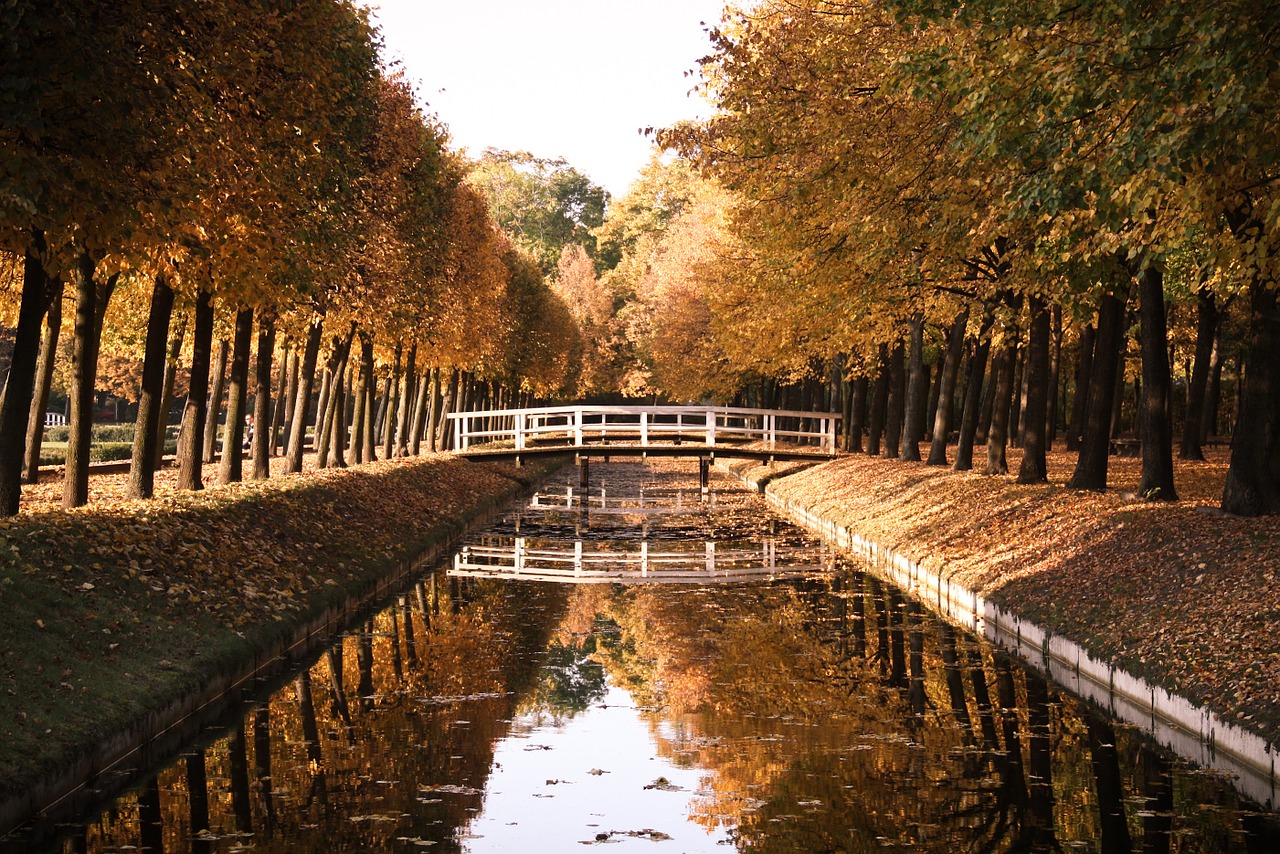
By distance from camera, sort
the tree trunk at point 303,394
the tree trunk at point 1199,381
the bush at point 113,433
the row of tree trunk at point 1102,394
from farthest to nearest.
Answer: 1. the bush at point 113,433
2. the tree trunk at point 1199,381
3. the tree trunk at point 303,394
4. the row of tree trunk at point 1102,394

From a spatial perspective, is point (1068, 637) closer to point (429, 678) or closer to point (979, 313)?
point (429, 678)

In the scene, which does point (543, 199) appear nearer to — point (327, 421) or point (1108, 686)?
point (327, 421)

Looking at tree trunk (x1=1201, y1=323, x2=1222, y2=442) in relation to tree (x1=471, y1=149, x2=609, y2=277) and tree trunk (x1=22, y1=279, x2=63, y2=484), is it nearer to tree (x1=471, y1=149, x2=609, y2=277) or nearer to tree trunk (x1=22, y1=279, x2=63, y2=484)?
tree trunk (x1=22, y1=279, x2=63, y2=484)

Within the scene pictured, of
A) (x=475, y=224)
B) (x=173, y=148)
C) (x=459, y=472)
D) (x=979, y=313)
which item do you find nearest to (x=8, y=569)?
(x=173, y=148)

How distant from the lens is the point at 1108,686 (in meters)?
14.5

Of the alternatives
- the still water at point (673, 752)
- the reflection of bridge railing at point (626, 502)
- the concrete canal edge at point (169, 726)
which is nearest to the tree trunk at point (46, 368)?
the concrete canal edge at point (169, 726)

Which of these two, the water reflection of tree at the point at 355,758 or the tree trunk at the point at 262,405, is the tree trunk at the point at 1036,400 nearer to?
the water reflection of tree at the point at 355,758

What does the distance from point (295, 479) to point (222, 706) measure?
13.9 metres

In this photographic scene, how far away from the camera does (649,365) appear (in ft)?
286

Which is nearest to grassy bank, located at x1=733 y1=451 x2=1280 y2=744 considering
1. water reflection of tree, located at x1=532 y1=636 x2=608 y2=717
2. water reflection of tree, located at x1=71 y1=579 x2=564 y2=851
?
water reflection of tree, located at x1=532 y1=636 x2=608 y2=717

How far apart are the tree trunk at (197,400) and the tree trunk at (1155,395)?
47.5ft

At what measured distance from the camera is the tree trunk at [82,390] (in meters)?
18.3

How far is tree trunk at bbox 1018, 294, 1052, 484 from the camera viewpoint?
26453mm

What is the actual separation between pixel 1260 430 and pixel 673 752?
10.1 meters
